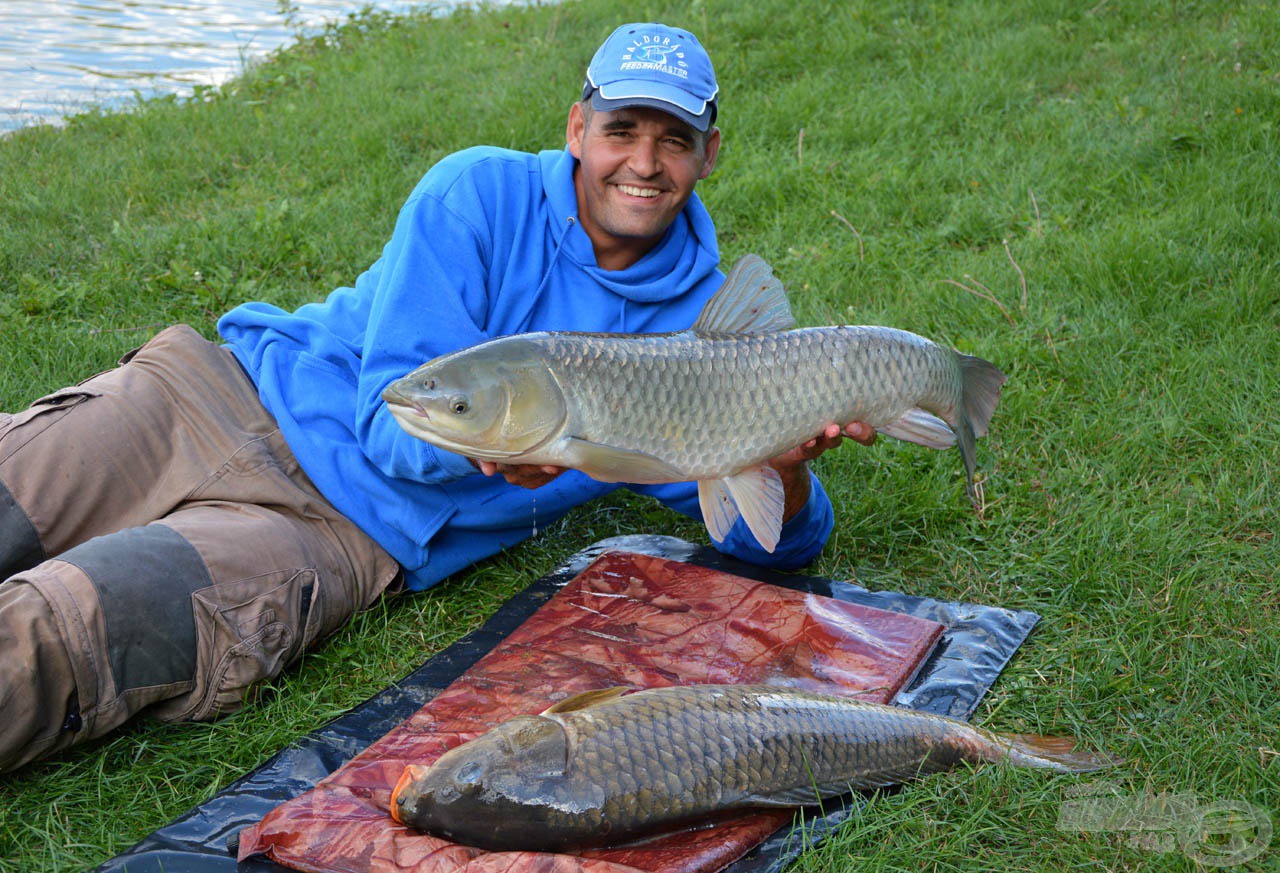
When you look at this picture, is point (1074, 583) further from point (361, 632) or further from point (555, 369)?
point (361, 632)

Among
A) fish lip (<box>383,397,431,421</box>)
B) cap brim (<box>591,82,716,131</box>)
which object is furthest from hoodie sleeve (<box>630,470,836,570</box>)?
fish lip (<box>383,397,431,421</box>)

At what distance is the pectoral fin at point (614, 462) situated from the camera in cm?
229

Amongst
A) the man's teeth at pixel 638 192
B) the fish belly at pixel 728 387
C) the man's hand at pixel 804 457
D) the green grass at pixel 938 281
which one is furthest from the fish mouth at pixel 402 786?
the man's teeth at pixel 638 192

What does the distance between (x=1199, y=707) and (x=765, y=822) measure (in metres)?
1.15

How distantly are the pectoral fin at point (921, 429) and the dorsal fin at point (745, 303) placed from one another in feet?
1.25

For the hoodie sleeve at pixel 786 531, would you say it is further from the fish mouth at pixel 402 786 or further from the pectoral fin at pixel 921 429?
the fish mouth at pixel 402 786

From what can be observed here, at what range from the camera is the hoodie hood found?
A: 10.2 feet

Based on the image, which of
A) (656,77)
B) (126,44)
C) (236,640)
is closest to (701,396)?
(656,77)

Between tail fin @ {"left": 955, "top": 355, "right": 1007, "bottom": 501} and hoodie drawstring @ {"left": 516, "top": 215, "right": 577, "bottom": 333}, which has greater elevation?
hoodie drawstring @ {"left": 516, "top": 215, "right": 577, "bottom": 333}

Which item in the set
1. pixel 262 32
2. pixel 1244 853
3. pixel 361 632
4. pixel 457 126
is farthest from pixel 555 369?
pixel 262 32

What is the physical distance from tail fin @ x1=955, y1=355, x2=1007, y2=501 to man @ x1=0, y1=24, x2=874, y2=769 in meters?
0.26

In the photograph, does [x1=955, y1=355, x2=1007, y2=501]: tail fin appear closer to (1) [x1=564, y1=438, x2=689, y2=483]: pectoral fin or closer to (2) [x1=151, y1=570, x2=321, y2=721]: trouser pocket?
(1) [x1=564, y1=438, x2=689, y2=483]: pectoral fin

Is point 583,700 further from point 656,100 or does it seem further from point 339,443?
point 656,100

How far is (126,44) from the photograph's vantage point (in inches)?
355
